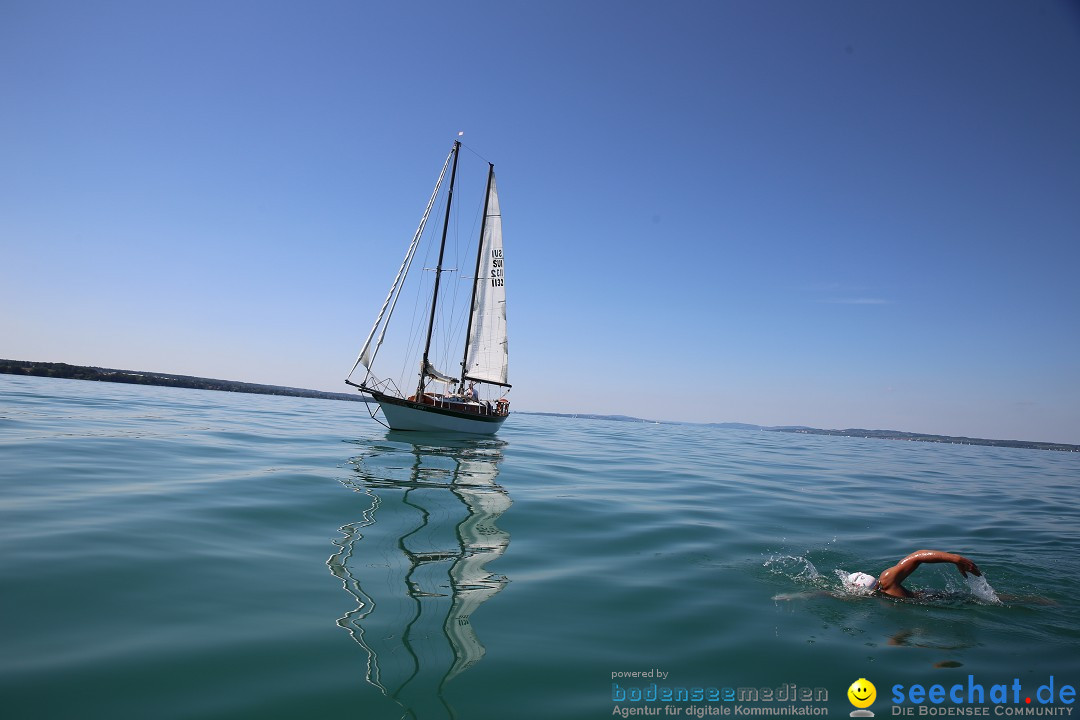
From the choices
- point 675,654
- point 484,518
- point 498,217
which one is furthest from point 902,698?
point 498,217

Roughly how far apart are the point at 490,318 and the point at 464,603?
31.6m

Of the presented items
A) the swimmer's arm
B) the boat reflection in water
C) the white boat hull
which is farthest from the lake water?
the white boat hull

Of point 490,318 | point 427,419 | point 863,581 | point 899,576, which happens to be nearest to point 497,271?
point 490,318

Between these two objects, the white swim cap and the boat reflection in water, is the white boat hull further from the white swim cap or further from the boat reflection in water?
the white swim cap

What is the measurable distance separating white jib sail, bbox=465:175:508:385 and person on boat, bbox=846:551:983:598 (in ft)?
101

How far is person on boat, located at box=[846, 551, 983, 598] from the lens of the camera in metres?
6.65

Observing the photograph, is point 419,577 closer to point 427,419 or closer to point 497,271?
point 427,419

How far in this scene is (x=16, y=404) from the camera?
26641mm

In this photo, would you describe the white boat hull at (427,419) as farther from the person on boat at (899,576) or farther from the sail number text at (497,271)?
the person on boat at (899,576)

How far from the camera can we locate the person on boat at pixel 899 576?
665cm

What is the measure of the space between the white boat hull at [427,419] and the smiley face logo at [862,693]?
2689cm

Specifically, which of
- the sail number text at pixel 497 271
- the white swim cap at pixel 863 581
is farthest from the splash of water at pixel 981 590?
the sail number text at pixel 497 271

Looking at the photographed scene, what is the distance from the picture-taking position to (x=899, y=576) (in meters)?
6.82

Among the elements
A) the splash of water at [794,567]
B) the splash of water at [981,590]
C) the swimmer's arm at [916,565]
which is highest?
the swimmer's arm at [916,565]
